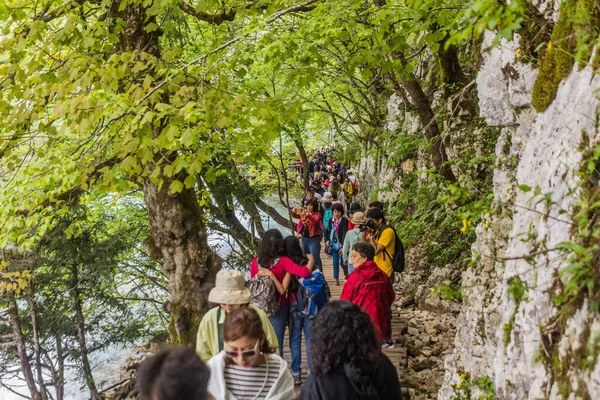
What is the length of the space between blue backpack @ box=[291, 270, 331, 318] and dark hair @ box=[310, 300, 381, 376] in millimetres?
2894

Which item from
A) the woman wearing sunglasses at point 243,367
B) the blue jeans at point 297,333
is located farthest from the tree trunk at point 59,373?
the woman wearing sunglasses at point 243,367

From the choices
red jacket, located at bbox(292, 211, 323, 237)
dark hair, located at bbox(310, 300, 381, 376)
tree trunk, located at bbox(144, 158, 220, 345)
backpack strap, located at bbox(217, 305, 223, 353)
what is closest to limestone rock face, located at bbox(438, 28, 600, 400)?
dark hair, located at bbox(310, 300, 381, 376)

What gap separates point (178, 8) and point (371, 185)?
47.4ft

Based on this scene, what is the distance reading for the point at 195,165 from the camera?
5121mm

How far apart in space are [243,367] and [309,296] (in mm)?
2905

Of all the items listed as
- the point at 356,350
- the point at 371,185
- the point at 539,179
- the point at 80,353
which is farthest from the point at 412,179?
the point at 356,350

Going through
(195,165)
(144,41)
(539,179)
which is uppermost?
(144,41)

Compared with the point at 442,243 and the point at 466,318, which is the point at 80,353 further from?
the point at 466,318

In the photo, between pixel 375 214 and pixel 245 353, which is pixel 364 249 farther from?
pixel 245 353

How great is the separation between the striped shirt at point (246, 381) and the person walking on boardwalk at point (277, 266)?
2548mm

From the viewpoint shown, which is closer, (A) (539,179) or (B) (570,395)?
(B) (570,395)

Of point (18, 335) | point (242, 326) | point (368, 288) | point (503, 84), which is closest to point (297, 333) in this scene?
point (368, 288)

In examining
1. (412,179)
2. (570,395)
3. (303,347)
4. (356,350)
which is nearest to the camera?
(570,395)

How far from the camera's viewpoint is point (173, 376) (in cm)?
235
